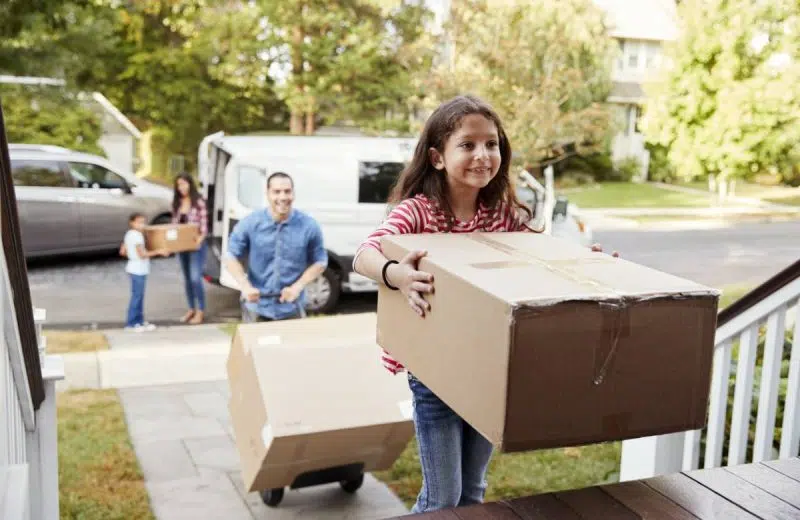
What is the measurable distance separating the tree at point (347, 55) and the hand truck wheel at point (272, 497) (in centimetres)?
1458

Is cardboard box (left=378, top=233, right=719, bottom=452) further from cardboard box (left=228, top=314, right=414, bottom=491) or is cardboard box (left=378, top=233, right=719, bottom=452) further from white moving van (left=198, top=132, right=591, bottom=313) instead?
white moving van (left=198, top=132, right=591, bottom=313)

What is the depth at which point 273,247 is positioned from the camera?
4.82 metres

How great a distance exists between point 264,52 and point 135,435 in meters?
15.4

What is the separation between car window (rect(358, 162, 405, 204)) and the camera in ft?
29.4

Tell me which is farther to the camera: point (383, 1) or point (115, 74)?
point (115, 74)

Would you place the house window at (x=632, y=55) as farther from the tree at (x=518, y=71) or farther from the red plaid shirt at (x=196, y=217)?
the red plaid shirt at (x=196, y=217)

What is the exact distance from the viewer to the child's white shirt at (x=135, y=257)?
7770 millimetres

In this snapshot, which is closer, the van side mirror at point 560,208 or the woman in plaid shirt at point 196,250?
the woman in plaid shirt at point 196,250

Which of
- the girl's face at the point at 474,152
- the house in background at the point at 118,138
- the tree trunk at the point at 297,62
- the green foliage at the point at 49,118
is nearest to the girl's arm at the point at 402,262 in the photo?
the girl's face at the point at 474,152

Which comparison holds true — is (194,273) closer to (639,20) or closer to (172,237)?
(172,237)

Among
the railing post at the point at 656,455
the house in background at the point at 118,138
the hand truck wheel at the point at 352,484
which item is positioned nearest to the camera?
the railing post at the point at 656,455

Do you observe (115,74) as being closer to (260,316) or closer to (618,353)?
(260,316)

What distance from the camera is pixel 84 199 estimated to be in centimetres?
1100

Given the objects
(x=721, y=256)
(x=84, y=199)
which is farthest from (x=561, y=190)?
(x=84, y=199)
